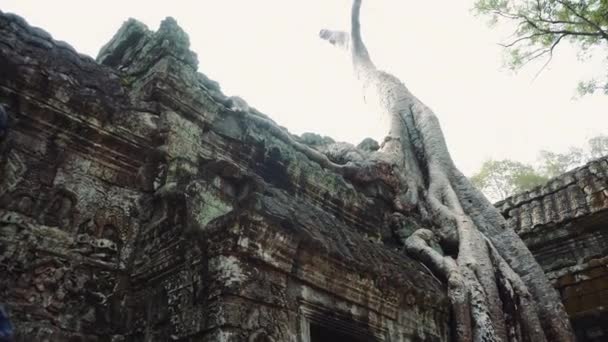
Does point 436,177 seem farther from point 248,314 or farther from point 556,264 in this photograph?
point 248,314

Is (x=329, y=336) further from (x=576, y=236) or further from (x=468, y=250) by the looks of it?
(x=576, y=236)

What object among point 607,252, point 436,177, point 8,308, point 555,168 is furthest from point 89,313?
point 555,168

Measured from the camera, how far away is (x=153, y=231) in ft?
8.84

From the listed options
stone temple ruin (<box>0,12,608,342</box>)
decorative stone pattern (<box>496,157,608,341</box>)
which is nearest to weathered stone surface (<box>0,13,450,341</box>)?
stone temple ruin (<box>0,12,608,342</box>)

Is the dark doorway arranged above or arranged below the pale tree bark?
below

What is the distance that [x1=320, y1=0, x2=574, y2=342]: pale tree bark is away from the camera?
387 cm

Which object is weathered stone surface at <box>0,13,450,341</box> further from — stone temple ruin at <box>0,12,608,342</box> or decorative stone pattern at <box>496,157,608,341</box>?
decorative stone pattern at <box>496,157,608,341</box>

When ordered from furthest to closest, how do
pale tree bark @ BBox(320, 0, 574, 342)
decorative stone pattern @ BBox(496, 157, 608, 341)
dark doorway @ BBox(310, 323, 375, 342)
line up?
1. decorative stone pattern @ BBox(496, 157, 608, 341)
2. pale tree bark @ BBox(320, 0, 574, 342)
3. dark doorway @ BBox(310, 323, 375, 342)

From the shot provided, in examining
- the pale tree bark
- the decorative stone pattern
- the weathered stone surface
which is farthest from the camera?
the decorative stone pattern

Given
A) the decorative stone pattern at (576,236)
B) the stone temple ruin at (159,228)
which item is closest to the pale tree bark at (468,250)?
the stone temple ruin at (159,228)

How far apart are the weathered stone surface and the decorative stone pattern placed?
2.39m

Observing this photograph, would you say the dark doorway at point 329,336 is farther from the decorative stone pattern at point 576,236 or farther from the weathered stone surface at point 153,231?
the decorative stone pattern at point 576,236

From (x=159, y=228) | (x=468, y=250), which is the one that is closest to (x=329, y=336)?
(x=159, y=228)

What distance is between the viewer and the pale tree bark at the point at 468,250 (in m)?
3.87
